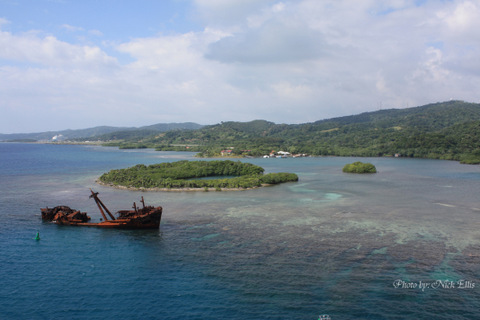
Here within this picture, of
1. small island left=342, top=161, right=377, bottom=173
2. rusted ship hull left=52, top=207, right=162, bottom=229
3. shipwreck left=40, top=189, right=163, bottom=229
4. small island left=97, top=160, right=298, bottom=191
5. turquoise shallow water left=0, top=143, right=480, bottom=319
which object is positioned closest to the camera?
turquoise shallow water left=0, top=143, right=480, bottom=319

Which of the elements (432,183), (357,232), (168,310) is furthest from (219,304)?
(432,183)

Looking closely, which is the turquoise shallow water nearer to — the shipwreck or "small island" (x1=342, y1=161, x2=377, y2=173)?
the shipwreck

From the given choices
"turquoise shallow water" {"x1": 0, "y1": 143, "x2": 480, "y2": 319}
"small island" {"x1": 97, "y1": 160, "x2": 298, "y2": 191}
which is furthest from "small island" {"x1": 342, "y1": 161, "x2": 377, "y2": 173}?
"turquoise shallow water" {"x1": 0, "y1": 143, "x2": 480, "y2": 319}

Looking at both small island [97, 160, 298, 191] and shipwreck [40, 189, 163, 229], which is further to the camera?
small island [97, 160, 298, 191]

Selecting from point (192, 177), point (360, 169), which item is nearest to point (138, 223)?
point (192, 177)

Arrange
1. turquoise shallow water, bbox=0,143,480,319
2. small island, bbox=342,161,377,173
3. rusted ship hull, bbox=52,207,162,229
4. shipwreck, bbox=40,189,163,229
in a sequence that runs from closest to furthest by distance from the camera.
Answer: turquoise shallow water, bbox=0,143,480,319 → rusted ship hull, bbox=52,207,162,229 → shipwreck, bbox=40,189,163,229 → small island, bbox=342,161,377,173

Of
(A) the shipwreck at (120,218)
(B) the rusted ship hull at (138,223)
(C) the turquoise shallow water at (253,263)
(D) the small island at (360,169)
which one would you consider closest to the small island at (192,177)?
(C) the turquoise shallow water at (253,263)

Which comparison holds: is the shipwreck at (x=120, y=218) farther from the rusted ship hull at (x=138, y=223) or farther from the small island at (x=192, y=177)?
the small island at (x=192, y=177)
